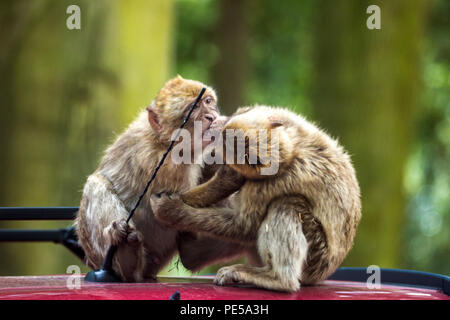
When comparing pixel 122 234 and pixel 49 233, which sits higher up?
pixel 122 234

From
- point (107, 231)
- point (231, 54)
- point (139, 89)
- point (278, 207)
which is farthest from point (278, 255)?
point (231, 54)

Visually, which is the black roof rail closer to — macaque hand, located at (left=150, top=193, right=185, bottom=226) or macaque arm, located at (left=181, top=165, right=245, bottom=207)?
macaque hand, located at (left=150, top=193, right=185, bottom=226)

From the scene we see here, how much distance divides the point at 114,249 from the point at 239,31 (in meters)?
9.52

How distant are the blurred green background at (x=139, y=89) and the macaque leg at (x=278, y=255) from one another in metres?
1.99

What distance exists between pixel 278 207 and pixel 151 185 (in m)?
0.77

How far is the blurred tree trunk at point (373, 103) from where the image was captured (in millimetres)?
8688

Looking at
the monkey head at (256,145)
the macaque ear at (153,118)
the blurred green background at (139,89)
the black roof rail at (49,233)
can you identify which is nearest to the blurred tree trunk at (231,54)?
the blurred green background at (139,89)

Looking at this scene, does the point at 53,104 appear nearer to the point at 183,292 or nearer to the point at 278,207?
the point at 278,207

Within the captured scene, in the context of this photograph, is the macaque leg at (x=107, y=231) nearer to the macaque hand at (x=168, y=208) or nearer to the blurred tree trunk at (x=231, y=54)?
the macaque hand at (x=168, y=208)

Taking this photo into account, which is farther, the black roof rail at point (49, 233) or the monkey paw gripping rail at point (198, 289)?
the black roof rail at point (49, 233)

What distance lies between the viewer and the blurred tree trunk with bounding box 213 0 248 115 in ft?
38.4

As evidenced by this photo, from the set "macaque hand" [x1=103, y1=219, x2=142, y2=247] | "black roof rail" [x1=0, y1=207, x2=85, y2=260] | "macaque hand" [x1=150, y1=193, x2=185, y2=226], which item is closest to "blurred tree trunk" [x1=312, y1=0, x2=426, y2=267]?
"black roof rail" [x1=0, y1=207, x2=85, y2=260]

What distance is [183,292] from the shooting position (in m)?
2.85

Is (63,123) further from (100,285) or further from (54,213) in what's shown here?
(100,285)
